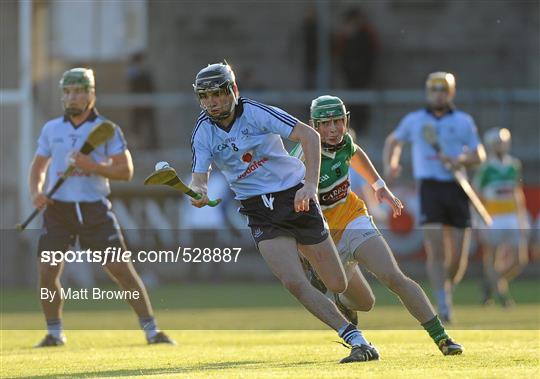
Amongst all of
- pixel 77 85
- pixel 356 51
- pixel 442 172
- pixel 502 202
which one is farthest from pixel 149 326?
pixel 356 51

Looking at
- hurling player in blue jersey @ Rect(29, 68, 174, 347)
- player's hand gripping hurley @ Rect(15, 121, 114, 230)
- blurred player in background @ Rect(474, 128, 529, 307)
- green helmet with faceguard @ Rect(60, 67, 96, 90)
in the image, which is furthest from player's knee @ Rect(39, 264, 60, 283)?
blurred player in background @ Rect(474, 128, 529, 307)

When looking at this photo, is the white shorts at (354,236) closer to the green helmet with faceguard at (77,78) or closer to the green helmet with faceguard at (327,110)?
the green helmet with faceguard at (327,110)

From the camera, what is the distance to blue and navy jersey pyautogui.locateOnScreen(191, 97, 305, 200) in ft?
31.0

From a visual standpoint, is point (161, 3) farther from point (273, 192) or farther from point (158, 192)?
point (273, 192)

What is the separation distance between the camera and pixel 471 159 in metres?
14.8

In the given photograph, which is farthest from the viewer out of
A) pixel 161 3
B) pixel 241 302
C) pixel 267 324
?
pixel 161 3

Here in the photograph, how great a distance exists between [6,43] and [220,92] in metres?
13.3

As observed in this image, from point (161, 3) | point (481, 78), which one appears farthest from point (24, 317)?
point (481, 78)

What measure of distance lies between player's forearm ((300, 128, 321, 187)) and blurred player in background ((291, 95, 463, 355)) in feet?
2.31

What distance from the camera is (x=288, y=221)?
941cm

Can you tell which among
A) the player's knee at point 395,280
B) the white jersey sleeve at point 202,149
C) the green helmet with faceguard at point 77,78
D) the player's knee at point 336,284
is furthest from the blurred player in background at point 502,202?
the white jersey sleeve at point 202,149

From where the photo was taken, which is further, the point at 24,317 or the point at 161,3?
the point at 161,3

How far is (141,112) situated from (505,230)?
7.43 m

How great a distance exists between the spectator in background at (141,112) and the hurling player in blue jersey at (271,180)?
566 inches
